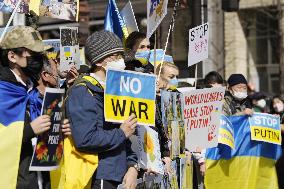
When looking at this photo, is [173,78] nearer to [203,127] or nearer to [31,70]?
[203,127]

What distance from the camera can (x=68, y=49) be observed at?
621 cm

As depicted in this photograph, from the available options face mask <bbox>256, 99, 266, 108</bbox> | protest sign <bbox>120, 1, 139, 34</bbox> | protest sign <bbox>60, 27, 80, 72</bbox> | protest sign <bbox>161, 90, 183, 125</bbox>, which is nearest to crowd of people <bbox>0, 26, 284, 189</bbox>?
protest sign <bbox>161, 90, 183, 125</bbox>

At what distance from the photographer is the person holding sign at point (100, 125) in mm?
4129

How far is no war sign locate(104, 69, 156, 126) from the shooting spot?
423 centimetres

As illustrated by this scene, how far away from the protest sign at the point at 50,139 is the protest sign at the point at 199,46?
3246 millimetres

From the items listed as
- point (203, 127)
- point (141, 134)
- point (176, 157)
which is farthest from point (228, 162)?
Result: point (141, 134)

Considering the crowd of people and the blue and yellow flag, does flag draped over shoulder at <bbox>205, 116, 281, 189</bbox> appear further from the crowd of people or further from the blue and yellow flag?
the blue and yellow flag

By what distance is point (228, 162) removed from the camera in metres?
7.79

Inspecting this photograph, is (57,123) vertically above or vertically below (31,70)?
below

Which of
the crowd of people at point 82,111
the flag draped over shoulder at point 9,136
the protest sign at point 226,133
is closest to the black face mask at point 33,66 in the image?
the crowd of people at point 82,111

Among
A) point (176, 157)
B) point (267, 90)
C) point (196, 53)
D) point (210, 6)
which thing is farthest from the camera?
point (267, 90)

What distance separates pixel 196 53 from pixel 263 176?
6.48ft

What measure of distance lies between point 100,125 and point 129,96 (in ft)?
1.05

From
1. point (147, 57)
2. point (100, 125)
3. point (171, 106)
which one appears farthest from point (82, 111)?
point (147, 57)
